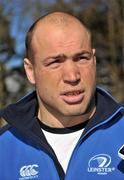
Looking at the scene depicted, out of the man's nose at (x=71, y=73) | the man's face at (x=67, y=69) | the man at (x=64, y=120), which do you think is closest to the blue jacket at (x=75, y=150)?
the man at (x=64, y=120)

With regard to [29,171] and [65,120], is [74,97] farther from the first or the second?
[29,171]

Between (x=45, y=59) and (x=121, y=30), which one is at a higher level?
(x=45, y=59)

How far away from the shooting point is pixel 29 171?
8.57ft

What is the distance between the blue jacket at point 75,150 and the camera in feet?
8.32

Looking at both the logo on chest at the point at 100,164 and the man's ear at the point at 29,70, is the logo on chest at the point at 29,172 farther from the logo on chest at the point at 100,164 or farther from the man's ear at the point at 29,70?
the man's ear at the point at 29,70

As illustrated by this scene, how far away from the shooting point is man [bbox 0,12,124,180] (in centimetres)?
254

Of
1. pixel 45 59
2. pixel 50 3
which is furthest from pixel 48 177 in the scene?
pixel 50 3

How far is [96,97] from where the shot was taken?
110 inches

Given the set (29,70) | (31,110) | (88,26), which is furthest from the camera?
(88,26)

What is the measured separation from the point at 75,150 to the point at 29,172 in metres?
0.25

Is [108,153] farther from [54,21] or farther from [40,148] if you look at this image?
[54,21]

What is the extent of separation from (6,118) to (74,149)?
443mm

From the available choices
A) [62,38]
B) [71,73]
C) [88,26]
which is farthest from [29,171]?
[88,26]

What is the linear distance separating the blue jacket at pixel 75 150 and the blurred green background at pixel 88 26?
32.0 feet
